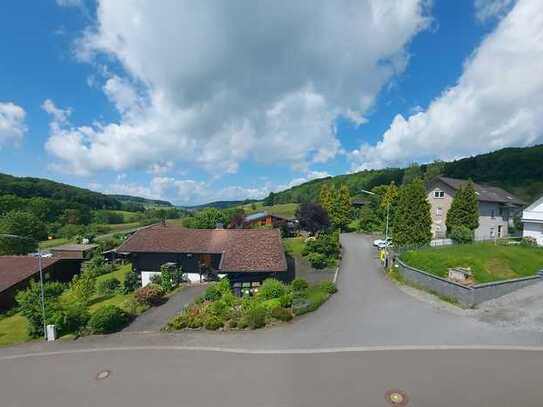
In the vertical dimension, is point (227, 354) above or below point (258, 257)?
below

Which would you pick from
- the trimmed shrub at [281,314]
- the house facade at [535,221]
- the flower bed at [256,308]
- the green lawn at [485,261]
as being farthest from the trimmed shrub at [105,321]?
the house facade at [535,221]

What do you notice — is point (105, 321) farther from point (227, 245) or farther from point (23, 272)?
point (23, 272)

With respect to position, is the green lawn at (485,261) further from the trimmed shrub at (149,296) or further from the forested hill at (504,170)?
the forested hill at (504,170)

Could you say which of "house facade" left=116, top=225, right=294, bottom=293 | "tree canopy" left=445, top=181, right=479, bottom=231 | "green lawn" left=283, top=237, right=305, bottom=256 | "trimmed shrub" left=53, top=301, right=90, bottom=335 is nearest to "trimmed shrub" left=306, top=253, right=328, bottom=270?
"house facade" left=116, top=225, right=294, bottom=293

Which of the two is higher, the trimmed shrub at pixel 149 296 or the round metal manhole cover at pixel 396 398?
the round metal manhole cover at pixel 396 398

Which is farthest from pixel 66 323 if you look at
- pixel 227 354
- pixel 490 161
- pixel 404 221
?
pixel 490 161

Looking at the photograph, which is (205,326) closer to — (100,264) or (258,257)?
(258,257)
